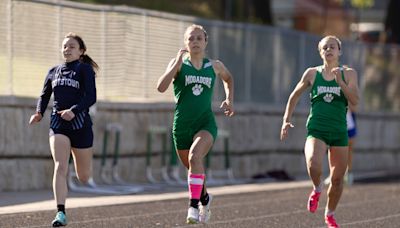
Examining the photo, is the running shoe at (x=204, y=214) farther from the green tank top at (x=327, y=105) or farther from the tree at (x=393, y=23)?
the tree at (x=393, y=23)

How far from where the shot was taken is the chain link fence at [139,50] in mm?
19297

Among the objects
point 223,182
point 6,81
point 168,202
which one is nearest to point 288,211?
point 168,202

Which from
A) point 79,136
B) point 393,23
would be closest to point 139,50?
point 79,136

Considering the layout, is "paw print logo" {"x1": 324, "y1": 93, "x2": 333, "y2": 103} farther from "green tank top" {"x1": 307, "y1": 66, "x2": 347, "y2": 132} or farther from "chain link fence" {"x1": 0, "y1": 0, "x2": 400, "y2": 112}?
"chain link fence" {"x1": 0, "y1": 0, "x2": 400, "y2": 112}

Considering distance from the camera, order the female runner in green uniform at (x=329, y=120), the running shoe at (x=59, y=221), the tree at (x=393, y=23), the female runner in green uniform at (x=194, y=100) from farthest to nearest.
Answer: the tree at (x=393, y=23) < the female runner in green uniform at (x=329, y=120) < the female runner in green uniform at (x=194, y=100) < the running shoe at (x=59, y=221)

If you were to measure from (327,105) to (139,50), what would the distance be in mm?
10298

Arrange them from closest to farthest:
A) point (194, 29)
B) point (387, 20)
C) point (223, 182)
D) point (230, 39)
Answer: point (194, 29), point (223, 182), point (230, 39), point (387, 20)

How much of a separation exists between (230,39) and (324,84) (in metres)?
13.3

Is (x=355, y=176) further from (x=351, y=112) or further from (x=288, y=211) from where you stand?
(x=288, y=211)

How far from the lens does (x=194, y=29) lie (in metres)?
12.2

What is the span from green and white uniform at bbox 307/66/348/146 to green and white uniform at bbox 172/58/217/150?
1077 millimetres

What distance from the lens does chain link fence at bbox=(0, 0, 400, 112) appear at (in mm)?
19297

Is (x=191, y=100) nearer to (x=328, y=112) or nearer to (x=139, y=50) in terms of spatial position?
(x=328, y=112)

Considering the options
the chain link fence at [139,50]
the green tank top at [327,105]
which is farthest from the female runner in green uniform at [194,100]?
the chain link fence at [139,50]
